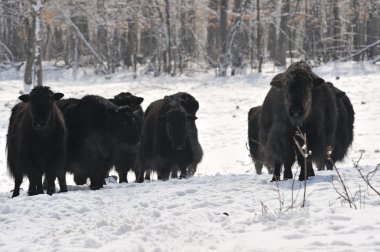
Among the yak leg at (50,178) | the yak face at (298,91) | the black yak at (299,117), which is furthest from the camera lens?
the yak leg at (50,178)

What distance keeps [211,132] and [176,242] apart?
13.6 m

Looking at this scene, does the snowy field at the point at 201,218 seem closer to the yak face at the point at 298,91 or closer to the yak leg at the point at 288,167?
the yak leg at the point at 288,167

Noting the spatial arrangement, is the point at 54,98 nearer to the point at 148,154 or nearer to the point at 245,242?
the point at 148,154

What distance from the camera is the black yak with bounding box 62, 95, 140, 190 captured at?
9039 millimetres

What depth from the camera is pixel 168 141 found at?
34.0ft

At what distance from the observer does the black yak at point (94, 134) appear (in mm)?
9039

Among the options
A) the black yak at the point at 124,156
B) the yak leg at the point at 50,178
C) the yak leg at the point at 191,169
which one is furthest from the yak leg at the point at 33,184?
the yak leg at the point at 191,169

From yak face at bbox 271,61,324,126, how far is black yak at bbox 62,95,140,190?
113 inches

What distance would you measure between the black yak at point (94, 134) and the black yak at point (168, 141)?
0.84m

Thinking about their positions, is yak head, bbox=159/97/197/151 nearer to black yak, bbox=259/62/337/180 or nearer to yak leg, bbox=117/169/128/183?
yak leg, bbox=117/169/128/183

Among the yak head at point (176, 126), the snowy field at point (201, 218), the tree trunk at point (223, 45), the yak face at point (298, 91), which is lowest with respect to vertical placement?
the snowy field at point (201, 218)

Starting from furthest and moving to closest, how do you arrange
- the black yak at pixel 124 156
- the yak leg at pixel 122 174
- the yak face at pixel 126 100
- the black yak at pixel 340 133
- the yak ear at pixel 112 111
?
the yak face at pixel 126 100 < the yak leg at pixel 122 174 < the black yak at pixel 124 156 < the black yak at pixel 340 133 < the yak ear at pixel 112 111

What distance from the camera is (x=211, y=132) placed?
18.5m

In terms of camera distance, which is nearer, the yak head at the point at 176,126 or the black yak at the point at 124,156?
the yak head at the point at 176,126
